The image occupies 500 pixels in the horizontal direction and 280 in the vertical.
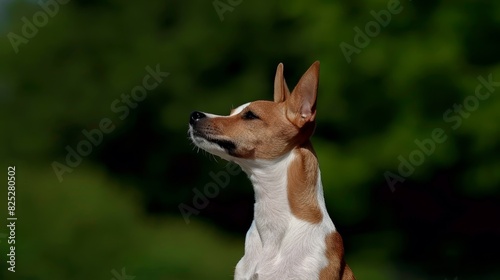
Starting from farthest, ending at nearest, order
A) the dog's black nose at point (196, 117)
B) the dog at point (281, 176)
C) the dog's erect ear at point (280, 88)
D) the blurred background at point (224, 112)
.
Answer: the blurred background at point (224, 112) < the dog's erect ear at point (280, 88) < the dog's black nose at point (196, 117) < the dog at point (281, 176)

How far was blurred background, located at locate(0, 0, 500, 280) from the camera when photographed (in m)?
10.8

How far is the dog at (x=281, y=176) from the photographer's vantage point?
5262 mm

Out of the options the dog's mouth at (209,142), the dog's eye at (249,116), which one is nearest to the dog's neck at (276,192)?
the dog's mouth at (209,142)

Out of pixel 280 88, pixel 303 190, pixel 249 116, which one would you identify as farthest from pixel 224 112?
pixel 303 190

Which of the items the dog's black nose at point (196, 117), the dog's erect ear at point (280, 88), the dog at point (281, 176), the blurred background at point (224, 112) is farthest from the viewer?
the blurred background at point (224, 112)

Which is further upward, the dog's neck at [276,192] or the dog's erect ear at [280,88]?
the dog's erect ear at [280,88]

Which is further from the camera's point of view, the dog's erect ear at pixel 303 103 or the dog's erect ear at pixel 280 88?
the dog's erect ear at pixel 280 88

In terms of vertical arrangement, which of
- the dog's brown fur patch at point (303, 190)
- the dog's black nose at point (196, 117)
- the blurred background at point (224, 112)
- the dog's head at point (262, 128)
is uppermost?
the dog's black nose at point (196, 117)

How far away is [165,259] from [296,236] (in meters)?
5.78

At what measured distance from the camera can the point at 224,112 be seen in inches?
426

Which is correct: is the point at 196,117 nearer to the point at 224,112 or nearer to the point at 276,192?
the point at 276,192

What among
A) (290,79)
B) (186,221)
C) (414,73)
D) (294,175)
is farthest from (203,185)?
(294,175)

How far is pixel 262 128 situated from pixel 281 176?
28 cm

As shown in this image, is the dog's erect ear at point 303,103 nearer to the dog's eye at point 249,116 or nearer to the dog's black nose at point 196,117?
the dog's eye at point 249,116
